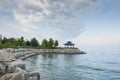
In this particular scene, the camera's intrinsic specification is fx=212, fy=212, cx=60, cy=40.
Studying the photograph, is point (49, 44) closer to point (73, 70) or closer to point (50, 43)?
point (50, 43)

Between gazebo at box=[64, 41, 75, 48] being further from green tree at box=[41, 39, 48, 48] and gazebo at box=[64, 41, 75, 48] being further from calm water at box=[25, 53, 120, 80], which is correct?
calm water at box=[25, 53, 120, 80]

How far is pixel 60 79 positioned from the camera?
3039cm

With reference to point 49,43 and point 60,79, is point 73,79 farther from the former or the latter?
point 49,43

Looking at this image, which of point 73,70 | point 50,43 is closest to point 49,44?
point 50,43

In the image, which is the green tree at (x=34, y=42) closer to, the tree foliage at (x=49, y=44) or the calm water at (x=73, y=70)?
the tree foliage at (x=49, y=44)

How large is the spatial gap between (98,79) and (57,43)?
121114 millimetres

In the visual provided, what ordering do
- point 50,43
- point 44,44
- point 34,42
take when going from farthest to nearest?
1. point 50,43
2. point 44,44
3. point 34,42

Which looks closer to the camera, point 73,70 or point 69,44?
point 73,70

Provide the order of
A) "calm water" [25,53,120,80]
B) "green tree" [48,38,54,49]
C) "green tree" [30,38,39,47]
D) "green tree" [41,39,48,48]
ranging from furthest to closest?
"green tree" [48,38,54,49] → "green tree" [41,39,48,48] → "green tree" [30,38,39,47] → "calm water" [25,53,120,80]

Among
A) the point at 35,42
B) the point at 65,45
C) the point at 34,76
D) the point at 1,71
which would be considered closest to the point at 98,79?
the point at 34,76

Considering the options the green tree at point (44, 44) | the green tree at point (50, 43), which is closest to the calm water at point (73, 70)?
the green tree at point (44, 44)

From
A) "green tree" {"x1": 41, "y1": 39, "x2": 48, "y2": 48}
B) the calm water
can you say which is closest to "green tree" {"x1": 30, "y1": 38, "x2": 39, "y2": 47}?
"green tree" {"x1": 41, "y1": 39, "x2": 48, "y2": 48}

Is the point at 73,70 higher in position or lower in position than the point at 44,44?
lower

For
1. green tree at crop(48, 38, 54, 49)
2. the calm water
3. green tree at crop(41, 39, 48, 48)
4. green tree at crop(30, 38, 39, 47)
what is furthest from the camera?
green tree at crop(48, 38, 54, 49)
